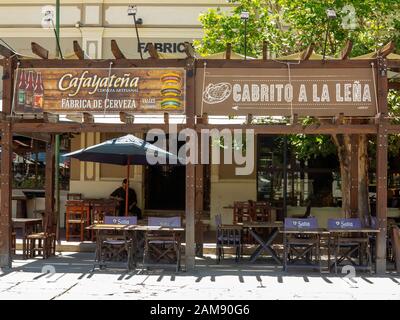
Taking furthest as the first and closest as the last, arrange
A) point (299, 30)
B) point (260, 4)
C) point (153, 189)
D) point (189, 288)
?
point (153, 189)
point (260, 4)
point (299, 30)
point (189, 288)

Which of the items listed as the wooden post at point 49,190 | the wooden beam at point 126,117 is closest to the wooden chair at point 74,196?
the wooden post at point 49,190

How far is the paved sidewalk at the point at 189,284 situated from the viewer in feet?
27.9

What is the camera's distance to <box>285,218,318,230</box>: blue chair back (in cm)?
1059

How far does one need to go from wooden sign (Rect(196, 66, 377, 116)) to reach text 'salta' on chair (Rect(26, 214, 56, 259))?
3865mm

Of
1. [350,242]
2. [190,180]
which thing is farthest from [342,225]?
[190,180]

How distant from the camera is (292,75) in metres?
10.9

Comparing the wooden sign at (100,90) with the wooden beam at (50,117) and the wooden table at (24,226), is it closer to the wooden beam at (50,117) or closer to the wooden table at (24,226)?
the wooden beam at (50,117)

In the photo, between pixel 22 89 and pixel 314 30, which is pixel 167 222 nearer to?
pixel 22 89

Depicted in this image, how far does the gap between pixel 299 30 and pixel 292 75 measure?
241cm

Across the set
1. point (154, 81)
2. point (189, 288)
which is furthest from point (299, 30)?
point (189, 288)

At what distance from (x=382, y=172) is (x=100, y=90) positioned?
5217 mm

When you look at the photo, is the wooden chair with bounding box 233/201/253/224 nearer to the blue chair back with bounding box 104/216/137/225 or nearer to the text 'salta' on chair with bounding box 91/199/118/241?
the text 'salta' on chair with bounding box 91/199/118/241

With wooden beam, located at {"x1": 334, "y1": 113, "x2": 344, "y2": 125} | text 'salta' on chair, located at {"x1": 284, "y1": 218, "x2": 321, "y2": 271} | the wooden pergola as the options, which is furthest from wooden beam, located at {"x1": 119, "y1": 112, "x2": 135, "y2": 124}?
wooden beam, located at {"x1": 334, "y1": 113, "x2": 344, "y2": 125}

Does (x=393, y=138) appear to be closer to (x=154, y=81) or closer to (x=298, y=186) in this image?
(x=298, y=186)
